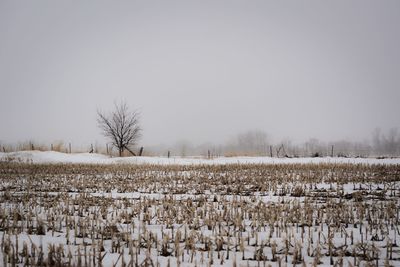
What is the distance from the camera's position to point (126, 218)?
22.5 feet

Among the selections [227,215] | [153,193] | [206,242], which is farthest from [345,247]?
[153,193]

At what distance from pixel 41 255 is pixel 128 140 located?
4206 centimetres

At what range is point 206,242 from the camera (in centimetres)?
510

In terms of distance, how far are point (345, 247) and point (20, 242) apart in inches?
208

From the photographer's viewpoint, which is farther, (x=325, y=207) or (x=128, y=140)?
(x=128, y=140)

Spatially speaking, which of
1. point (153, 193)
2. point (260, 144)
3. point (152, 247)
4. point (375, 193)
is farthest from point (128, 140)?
point (260, 144)

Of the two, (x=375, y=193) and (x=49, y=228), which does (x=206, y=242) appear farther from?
(x=375, y=193)

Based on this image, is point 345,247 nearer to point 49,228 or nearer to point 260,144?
point 49,228

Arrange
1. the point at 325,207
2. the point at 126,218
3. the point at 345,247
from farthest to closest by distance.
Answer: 1. the point at 325,207
2. the point at 126,218
3. the point at 345,247

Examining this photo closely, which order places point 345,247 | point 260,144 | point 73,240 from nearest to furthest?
point 345,247 < point 73,240 < point 260,144

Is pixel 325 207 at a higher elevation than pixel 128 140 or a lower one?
lower

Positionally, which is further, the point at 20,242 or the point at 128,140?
the point at 128,140

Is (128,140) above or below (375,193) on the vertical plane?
above

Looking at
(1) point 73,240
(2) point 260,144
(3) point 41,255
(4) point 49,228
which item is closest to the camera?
(3) point 41,255
